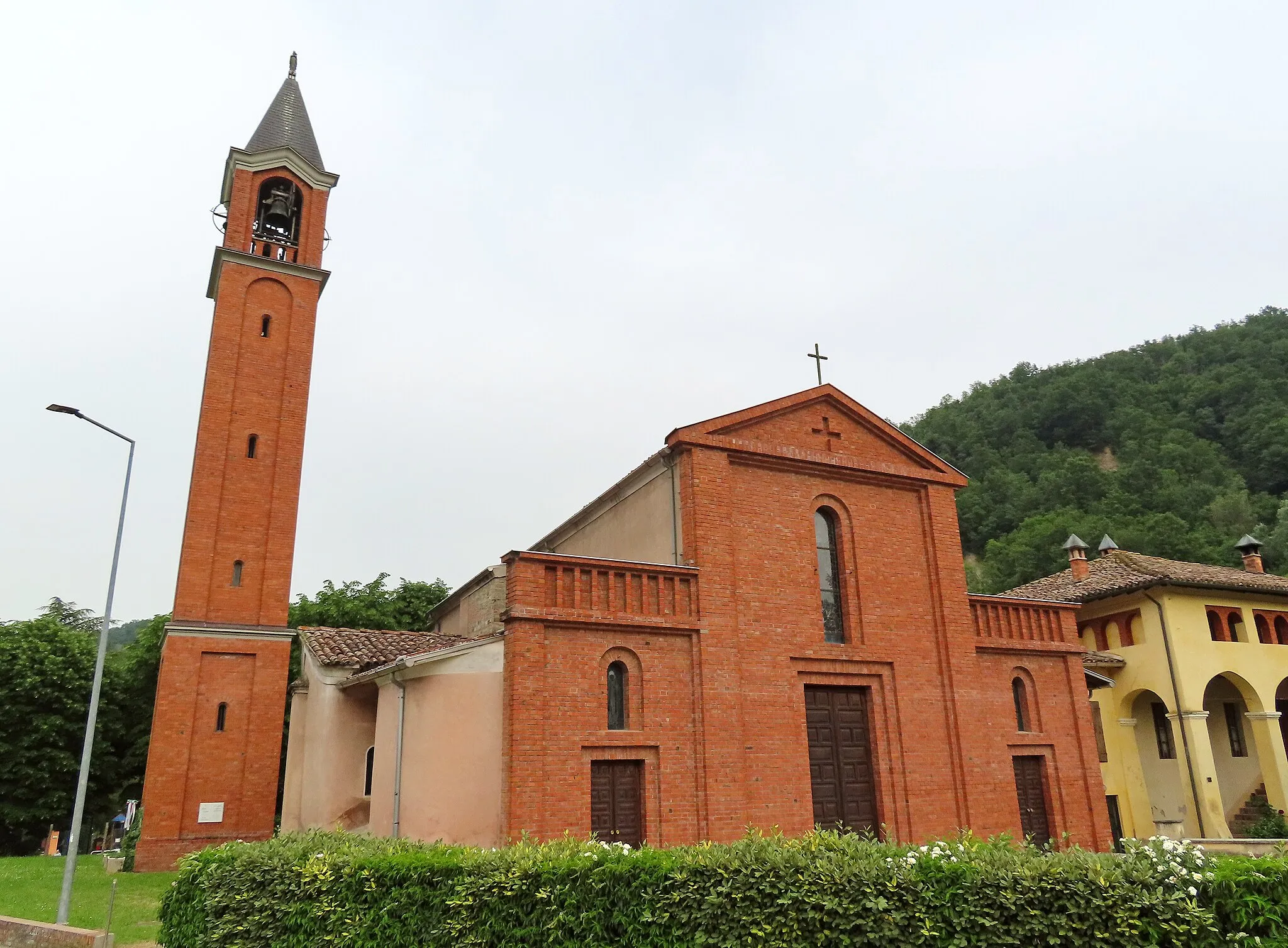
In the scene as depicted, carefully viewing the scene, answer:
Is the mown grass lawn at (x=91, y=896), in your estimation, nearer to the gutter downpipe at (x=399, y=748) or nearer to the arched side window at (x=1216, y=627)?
the gutter downpipe at (x=399, y=748)

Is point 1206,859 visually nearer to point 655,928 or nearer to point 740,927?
point 740,927

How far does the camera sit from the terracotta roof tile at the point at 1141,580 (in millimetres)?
24391

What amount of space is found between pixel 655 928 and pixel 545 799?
215 inches

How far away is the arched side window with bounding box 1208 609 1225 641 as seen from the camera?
82.1 feet

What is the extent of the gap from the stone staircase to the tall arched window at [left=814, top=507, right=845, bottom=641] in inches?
625

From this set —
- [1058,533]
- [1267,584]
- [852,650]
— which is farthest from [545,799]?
[1058,533]

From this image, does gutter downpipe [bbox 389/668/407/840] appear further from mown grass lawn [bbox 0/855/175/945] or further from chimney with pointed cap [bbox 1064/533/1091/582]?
chimney with pointed cap [bbox 1064/533/1091/582]

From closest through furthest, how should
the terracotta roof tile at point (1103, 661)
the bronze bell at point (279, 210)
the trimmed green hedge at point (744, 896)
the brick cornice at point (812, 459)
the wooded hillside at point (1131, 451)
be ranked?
the trimmed green hedge at point (744, 896), the brick cornice at point (812, 459), the terracotta roof tile at point (1103, 661), the bronze bell at point (279, 210), the wooded hillside at point (1131, 451)

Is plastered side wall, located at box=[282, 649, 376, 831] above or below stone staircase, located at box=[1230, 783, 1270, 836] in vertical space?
above

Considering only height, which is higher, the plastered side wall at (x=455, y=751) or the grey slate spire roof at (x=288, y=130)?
the grey slate spire roof at (x=288, y=130)

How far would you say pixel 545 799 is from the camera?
42.9 feet

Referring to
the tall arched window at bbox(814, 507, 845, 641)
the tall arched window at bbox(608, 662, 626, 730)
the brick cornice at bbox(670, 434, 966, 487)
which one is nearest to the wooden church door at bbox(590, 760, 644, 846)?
the tall arched window at bbox(608, 662, 626, 730)

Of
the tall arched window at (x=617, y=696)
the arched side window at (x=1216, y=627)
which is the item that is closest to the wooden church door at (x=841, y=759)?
the tall arched window at (x=617, y=696)

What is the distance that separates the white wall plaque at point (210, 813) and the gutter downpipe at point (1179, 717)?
24192 millimetres
